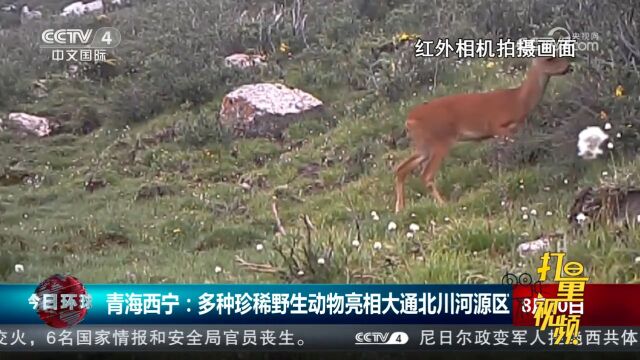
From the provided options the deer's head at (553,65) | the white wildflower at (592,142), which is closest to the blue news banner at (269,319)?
the white wildflower at (592,142)

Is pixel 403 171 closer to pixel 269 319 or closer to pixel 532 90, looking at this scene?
pixel 532 90

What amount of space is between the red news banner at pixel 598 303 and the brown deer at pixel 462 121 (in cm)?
96

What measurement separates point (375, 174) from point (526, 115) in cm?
96

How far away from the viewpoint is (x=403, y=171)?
667cm

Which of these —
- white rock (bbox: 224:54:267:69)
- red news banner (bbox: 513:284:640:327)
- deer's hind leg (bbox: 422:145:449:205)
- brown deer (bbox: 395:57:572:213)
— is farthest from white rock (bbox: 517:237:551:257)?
white rock (bbox: 224:54:267:69)

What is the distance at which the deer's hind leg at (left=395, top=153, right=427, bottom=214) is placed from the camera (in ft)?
21.7

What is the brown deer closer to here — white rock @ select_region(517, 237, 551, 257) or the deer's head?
the deer's head

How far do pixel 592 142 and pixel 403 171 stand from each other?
110 cm

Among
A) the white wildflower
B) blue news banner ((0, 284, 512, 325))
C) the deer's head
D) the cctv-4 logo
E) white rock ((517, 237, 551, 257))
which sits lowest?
the cctv-4 logo

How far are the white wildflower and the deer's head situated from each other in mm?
372

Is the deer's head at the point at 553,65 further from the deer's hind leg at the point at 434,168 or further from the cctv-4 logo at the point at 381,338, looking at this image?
the cctv-4 logo at the point at 381,338

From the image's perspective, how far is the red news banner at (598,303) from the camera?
242 inches

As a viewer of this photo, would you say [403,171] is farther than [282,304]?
Yes

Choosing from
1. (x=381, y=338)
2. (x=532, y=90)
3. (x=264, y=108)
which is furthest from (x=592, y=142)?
(x=264, y=108)
